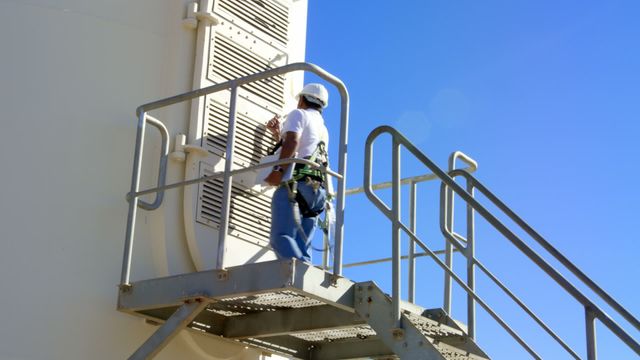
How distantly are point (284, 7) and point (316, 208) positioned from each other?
2671 mm

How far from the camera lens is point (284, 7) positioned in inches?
371

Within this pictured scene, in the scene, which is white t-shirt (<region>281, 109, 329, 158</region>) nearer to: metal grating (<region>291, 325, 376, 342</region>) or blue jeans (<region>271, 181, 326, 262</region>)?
blue jeans (<region>271, 181, 326, 262</region>)

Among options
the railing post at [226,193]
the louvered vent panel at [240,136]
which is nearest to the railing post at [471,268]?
Result: the louvered vent panel at [240,136]

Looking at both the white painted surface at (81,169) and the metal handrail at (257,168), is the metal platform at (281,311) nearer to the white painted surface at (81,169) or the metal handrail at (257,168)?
the white painted surface at (81,169)

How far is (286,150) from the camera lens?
294 inches

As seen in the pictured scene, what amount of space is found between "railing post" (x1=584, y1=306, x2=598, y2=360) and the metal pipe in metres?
3.36

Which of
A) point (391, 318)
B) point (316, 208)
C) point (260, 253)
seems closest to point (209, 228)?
point (260, 253)

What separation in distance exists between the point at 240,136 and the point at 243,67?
2.14 ft

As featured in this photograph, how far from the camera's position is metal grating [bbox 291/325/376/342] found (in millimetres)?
7973

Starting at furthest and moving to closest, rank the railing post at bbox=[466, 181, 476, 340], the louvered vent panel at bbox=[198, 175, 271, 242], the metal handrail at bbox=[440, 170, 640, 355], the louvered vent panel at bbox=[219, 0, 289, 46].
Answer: the louvered vent panel at bbox=[219, 0, 289, 46] < the louvered vent panel at bbox=[198, 175, 271, 242] < the railing post at bbox=[466, 181, 476, 340] < the metal handrail at bbox=[440, 170, 640, 355]

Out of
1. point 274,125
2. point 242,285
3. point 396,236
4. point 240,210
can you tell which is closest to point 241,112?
point 274,125

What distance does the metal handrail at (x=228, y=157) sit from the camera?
7012mm

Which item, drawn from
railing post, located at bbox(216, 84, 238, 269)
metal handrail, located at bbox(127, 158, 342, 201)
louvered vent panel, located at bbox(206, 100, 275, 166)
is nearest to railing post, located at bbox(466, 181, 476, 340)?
metal handrail, located at bbox(127, 158, 342, 201)

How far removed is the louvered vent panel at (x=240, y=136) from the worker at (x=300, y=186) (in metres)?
0.83
